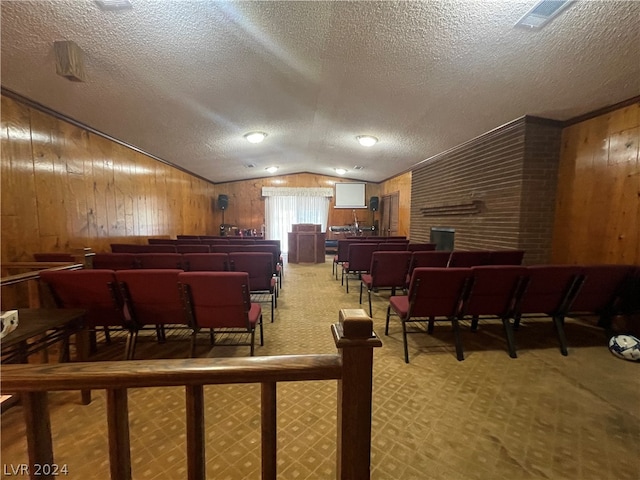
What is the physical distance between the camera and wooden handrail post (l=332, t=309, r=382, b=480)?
0.69 meters

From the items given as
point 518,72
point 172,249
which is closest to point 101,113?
point 172,249

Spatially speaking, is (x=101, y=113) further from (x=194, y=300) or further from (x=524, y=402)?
(x=524, y=402)

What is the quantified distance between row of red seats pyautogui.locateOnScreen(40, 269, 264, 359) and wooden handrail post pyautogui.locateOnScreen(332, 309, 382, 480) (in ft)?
4.54

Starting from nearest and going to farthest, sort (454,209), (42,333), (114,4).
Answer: (42,333) < (114,4) < (454,209)

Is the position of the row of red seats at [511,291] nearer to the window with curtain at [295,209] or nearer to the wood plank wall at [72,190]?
the wood plank wall at [72,190]

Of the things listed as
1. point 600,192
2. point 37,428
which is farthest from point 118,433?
point 600,192

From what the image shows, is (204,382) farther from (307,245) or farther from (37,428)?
(307,245)

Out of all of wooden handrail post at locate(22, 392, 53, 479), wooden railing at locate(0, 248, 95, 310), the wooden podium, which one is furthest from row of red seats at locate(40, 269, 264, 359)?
the wooden podium

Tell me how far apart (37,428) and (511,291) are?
289 centimetres

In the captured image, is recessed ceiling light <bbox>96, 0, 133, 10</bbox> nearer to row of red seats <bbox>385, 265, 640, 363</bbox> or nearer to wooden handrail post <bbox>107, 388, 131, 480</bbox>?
wooden handrail post <bbox>107, 388, 131, 480</bbox>

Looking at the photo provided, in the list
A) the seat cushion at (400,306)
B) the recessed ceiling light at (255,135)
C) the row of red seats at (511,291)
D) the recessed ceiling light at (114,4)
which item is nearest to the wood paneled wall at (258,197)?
the recessed ceiling light at (255,135)

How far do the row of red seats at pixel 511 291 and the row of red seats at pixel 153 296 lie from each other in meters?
1.44

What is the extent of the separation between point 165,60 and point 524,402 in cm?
406

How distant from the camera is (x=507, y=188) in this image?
3.75 metres
